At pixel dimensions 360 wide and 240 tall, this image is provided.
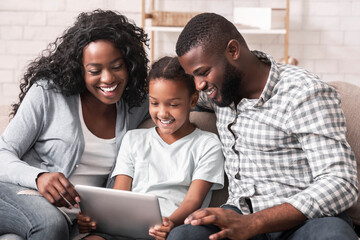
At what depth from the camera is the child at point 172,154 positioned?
4.91 feet

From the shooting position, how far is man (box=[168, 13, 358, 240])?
3.94 ft

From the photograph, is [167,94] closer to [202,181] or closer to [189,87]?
[189,87]

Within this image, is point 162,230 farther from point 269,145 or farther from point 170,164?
point 269,145

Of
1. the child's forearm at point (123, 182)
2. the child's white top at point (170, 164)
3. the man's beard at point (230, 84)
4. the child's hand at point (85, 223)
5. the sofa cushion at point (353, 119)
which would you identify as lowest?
the child's hand at point (85, 223)

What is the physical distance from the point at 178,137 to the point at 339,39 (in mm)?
2080

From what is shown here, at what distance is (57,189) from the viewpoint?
1375 mm

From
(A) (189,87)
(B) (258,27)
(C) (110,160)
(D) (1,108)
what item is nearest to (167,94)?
(A) (189,87)

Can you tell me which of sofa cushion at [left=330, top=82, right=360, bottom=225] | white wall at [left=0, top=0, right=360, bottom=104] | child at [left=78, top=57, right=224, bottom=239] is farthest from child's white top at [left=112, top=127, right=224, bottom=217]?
white wall at [left=0, top=0, right=360, bottom=104]

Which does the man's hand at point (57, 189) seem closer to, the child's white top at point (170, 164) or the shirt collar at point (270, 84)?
the child's white top at point (170, 164)

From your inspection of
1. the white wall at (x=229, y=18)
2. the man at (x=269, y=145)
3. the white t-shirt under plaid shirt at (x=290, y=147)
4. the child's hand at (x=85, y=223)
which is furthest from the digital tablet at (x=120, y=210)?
the white wall at (x=229, y=18)

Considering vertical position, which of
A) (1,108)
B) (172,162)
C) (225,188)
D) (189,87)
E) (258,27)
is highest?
(258,27)

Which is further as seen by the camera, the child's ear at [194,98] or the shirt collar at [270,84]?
the child's ear at [194,98]

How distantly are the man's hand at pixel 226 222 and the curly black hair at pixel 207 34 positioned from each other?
488 millimetres

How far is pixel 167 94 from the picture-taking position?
59.2 inches
